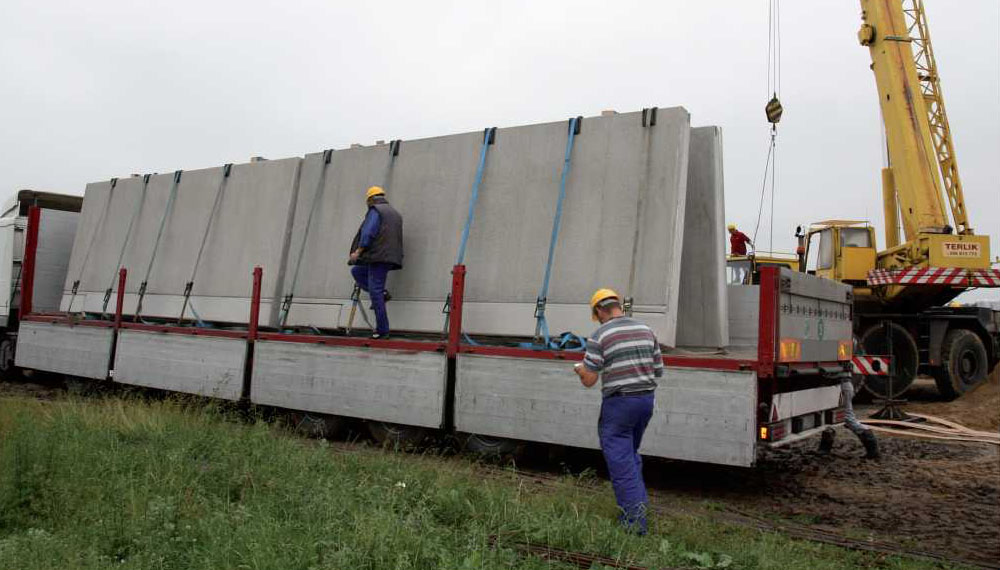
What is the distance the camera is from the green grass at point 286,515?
388cm

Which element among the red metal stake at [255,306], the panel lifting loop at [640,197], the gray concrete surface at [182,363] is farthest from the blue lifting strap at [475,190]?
the gray concrete surface at [182,363]

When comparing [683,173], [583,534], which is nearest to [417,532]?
[583,534]

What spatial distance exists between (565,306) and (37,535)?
4.46 m

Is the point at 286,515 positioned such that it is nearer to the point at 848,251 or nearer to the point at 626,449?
the point at 626,449

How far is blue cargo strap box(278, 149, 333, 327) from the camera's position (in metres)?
9.16

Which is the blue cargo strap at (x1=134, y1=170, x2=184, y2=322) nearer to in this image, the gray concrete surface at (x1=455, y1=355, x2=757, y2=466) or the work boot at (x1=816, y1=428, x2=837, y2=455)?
the gray concrete surface at (x1=455, y1=355, x2=757, y2=466)

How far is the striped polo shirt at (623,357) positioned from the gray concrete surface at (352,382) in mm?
2704

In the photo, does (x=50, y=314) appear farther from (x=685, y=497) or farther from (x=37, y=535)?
(x=685, y=497)

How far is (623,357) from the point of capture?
16.1 ft

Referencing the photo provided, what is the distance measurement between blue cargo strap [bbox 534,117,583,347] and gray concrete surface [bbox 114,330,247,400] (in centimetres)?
385

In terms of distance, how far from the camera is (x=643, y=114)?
713 centimetres

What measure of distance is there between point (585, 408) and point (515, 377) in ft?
2.47

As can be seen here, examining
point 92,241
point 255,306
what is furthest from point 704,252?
point 92,241

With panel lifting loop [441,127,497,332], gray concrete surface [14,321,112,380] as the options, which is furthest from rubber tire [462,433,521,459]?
gray concrete surface [14,321,112,380]
